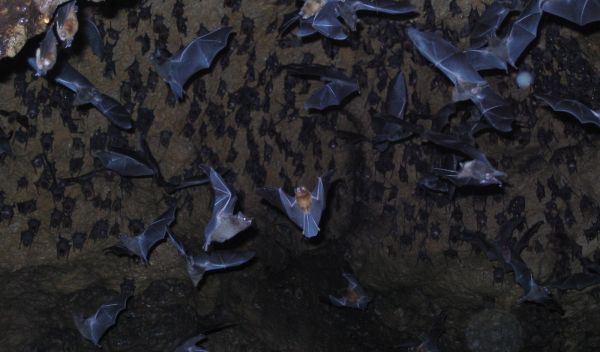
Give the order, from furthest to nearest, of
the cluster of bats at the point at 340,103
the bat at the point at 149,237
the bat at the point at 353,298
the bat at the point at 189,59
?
1. the bat at the point at 353,298
2. the bat at the point at 149,237
3. the bat at the point at 189,59
4. the cluster of bats at the point at 340,103

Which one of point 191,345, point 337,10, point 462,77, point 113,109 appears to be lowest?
point 191,345

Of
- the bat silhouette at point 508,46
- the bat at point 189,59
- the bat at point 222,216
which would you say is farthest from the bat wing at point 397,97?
the bat at point 222,216

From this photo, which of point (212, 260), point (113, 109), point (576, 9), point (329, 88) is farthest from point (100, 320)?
point (576, 9)

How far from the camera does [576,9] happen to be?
18.5 feet

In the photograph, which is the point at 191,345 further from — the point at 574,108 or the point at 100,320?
the point at 574,108

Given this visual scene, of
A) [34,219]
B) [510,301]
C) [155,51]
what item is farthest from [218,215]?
[510,301]

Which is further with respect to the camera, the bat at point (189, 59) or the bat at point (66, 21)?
the bat at point (189, 59)

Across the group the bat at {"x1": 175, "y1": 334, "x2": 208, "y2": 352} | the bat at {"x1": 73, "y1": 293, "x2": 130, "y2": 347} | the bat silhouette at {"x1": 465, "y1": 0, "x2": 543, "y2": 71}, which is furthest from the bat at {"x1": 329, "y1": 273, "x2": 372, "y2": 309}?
the bat silhouette at {"x1": 465, "y1": 0, "x2": 543, "y2": 71}

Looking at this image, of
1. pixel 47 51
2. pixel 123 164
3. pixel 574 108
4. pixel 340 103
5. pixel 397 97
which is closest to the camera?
pixel 47 51

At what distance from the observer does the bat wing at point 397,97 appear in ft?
21.3

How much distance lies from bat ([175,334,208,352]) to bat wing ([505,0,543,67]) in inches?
154

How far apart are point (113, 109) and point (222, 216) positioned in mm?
1358

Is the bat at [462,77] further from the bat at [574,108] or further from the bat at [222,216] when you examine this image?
the bat at [222,216]

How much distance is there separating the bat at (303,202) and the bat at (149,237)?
112 centimetres
